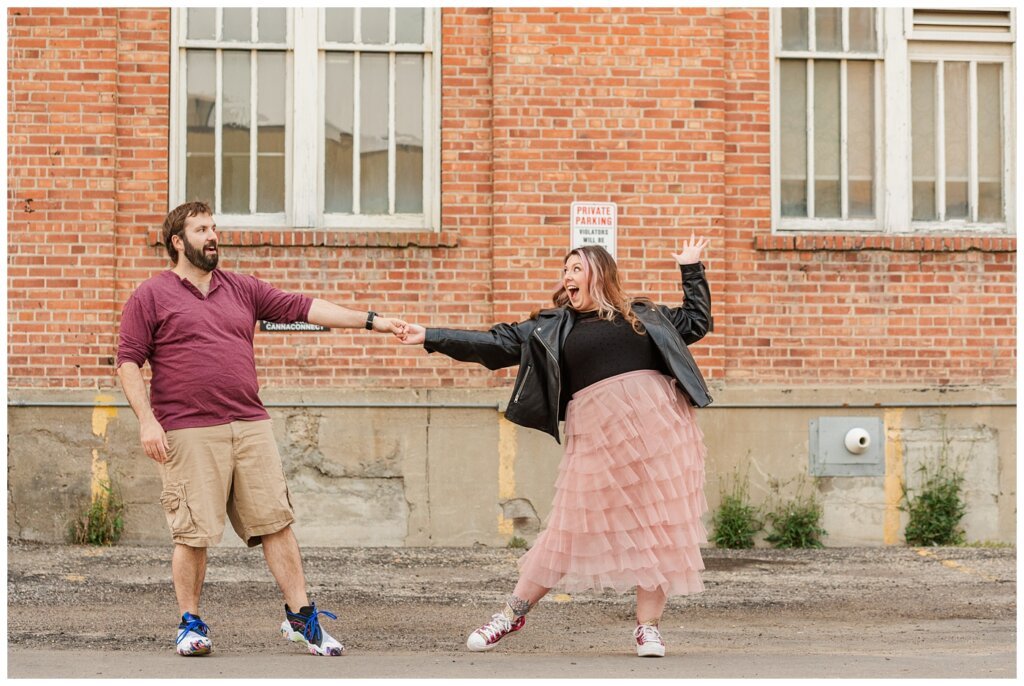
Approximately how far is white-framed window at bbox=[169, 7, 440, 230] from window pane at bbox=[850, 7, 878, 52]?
3.03 m

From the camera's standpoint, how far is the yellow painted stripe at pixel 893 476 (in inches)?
378

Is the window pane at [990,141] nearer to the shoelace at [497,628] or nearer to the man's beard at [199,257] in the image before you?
the shoelace at [497,628]

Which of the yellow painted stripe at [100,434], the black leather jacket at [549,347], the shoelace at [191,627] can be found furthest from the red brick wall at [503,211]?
the shoelace at [191,627]

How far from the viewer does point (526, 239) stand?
31.1ft

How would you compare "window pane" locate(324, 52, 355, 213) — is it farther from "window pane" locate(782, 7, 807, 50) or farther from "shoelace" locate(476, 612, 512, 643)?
"shoelace" locate(476, 612, 512, 643)

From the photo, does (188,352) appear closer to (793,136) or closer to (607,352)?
(607,352)

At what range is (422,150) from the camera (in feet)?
31.9

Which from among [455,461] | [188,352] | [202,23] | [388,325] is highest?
[202,23]

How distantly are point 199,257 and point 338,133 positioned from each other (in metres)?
3.90

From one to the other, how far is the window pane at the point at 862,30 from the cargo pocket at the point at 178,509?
20.7 ft

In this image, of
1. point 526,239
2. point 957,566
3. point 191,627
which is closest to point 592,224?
point 526,239

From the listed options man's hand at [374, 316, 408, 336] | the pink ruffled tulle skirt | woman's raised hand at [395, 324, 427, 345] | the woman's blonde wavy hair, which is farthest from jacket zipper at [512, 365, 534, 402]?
man's hand at [374, 316, 408, 336]

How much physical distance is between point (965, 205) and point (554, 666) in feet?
19.3

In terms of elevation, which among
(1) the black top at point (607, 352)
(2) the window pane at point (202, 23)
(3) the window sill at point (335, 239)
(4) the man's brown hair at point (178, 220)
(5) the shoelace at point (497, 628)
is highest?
(2) the window pane at point (202, 23)
